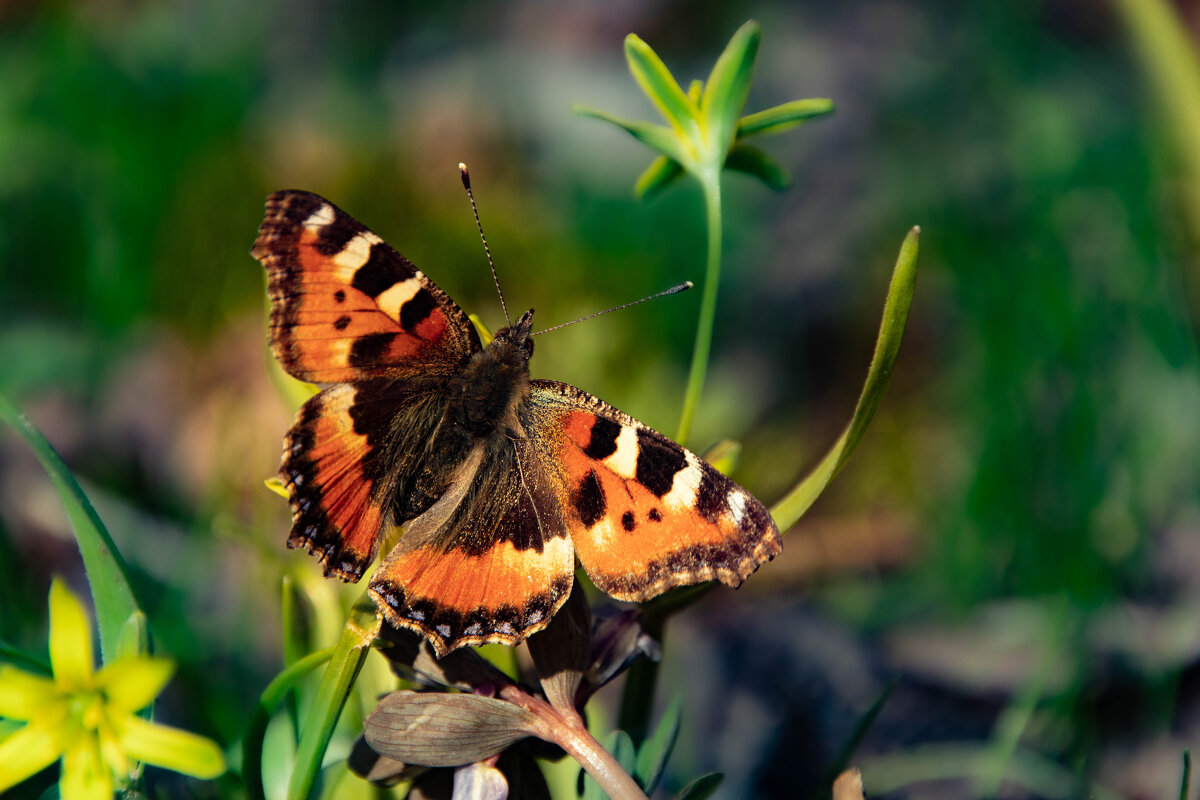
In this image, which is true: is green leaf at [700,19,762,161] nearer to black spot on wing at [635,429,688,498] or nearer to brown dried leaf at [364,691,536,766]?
black spot on wing at [635,429,688,498]

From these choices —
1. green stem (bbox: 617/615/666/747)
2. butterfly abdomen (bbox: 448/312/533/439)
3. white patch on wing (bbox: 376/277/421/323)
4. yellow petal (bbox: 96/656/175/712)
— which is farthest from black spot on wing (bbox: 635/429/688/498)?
yellow petal (bbox: 96/656/175/712)

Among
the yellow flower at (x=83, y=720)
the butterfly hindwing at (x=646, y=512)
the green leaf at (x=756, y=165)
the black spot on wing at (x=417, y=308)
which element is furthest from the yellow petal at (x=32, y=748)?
the green leaf at (x=756, y=165)

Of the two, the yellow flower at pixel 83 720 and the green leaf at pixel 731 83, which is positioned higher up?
the green leaf at pixel 731 83

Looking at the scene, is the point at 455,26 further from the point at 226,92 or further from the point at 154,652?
the point at 154,652

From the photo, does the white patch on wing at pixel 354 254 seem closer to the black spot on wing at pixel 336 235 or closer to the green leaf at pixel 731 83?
the black spot on wing at pixel 336 235

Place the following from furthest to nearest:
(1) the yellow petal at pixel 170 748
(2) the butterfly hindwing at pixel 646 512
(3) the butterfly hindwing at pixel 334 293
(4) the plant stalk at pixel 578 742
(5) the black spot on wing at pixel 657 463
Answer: (3) the butterfly hindwing at pixel 334 293, (5) the black spot on wing at pixel 657 463, (2) the butterfly hindwing at pixel 646 512, (4) the plant stalk at pixel 578 742, (1) the yellow petal at pixel 170 748

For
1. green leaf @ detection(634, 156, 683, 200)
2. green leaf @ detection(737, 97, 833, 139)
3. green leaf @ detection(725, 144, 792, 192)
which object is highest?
green leaf @ detection(737, 97, 833, 139)

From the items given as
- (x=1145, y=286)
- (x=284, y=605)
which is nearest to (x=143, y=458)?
(x=284, y=605)
